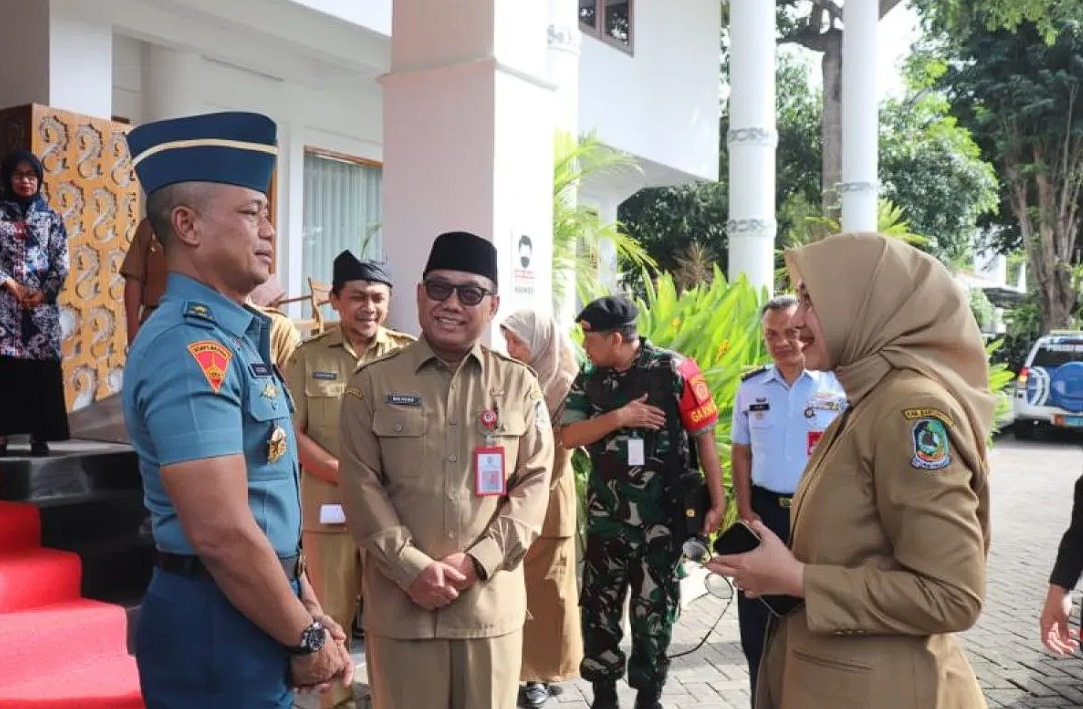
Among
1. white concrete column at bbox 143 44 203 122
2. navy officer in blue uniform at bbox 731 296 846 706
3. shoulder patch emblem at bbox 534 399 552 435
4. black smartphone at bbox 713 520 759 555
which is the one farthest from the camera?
white concrete column at bbox 143 44 203 122

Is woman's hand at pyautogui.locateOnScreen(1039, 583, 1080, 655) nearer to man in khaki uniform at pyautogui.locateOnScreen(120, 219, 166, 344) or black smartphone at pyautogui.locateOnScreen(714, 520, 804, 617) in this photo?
black smartphone at pyautogui.locateOnScreen(714, 520, 804, 617)

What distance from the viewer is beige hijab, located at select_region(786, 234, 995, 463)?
190 centimetres

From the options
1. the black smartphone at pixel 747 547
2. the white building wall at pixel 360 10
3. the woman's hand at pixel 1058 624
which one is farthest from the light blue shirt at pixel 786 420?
the white building wall at pixel 360 10

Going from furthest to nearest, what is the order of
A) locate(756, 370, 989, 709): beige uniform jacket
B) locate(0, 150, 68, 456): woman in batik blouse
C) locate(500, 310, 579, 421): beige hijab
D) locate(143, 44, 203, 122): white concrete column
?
locate(143, 44, 203, 122): white concrete column, locate(0, 150, 68, 456): woman in batik blouse, locate(500, 310, 579, 421): beige hijab, locate(756, 370, 989, 709): beige uniform jacket

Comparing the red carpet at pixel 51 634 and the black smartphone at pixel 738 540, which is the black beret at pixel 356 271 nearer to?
the red carpet at pixel 51 634

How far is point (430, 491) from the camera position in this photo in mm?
2904

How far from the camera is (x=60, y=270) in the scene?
5059 millimetres

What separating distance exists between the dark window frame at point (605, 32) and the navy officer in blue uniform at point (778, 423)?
837 centimetres

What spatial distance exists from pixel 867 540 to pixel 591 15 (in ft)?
36.4

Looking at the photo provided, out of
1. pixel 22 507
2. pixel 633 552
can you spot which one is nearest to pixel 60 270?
pixel 22 507

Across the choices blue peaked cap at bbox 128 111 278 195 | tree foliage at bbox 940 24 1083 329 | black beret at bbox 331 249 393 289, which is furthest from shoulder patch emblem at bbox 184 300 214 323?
tree foliage at bbox 940 24 1083 329

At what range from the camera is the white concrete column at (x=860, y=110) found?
12117 mm

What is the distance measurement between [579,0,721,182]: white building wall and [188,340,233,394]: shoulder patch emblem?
32.8 feet

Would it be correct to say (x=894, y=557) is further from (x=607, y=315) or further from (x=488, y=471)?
(x=607, y=315)
